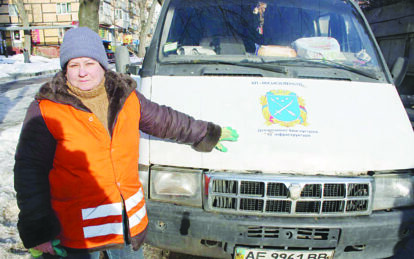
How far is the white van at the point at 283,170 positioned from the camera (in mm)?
2031

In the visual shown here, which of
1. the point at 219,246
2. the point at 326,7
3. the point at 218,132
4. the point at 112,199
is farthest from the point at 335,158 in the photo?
the point at 326,7

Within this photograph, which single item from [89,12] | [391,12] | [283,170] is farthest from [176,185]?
[391,12]

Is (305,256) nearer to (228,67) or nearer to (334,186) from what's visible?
(334,186)

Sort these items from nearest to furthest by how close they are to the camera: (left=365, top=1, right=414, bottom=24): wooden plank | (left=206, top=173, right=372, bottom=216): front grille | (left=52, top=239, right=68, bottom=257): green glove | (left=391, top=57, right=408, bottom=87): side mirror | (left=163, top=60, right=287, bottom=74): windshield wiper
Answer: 1. (left=52, top=239, right=68, bottom=257): green glove
2. (left=206, top=173, right=372, bottom=216): front grille
3. (left=163, top=60, right=287, bottom=74): windshield wiper
4. (left=391, top=57, right=408, bottom=87): side mirror
5. (left=365, top=1, right=414, bottom=24): wooden plank

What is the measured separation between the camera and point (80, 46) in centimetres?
172

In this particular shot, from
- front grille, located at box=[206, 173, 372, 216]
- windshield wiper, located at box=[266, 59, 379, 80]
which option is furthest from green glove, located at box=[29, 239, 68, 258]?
windshield wiper, located at box=[266, 59, 379, 80]

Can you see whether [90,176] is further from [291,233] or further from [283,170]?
[291,233]

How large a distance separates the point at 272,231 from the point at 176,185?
2.27 ft

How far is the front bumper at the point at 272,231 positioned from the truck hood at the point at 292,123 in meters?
0.31

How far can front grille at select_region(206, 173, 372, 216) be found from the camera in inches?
78.9

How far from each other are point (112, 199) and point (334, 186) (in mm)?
1368

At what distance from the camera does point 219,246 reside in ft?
7.00

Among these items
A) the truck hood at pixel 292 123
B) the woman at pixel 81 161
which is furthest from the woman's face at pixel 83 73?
the truck hood at pixel 292 123

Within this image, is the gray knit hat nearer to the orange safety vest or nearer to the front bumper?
the orange safety vest
